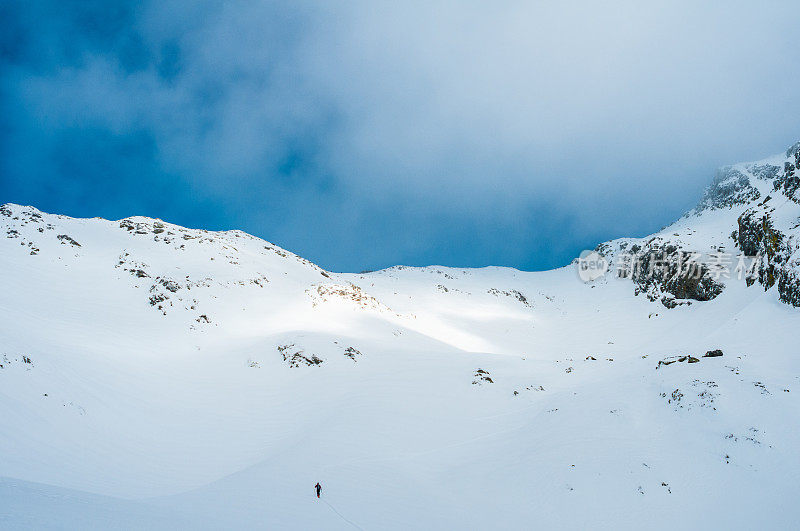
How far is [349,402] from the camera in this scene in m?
23.2

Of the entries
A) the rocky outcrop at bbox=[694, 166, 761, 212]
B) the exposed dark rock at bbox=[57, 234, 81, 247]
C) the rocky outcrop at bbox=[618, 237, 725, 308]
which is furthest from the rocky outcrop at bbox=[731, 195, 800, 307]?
the exposed dark rock at bbox=[57, 234, 81, 247]

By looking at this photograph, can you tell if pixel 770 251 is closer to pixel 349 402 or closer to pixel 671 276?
pixel 671 276

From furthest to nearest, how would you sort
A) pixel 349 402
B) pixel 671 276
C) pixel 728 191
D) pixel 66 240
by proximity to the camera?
pixel 728 191 < pixel 671 276 < pixel 66 240 < pixel 349 402

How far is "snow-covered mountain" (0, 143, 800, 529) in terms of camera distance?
12359 mm

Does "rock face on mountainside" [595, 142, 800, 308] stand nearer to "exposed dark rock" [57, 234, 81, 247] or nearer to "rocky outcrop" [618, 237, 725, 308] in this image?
"rocky outcrop" [618, 237, 725, 308]

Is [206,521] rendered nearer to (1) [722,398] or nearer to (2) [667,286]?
(1) [722,398]

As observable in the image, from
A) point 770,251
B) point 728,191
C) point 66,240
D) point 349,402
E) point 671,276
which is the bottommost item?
point 349,402

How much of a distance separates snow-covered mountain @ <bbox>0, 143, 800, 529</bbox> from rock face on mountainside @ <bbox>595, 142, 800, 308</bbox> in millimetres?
421

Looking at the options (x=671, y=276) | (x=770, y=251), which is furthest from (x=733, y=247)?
(x=770, y=251)

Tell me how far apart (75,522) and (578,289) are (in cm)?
8333

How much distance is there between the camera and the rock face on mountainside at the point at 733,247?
2938 centimetres

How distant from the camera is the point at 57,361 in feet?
62.4

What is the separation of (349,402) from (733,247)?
166ft

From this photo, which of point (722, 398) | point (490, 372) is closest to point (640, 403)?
point (722, 398)
